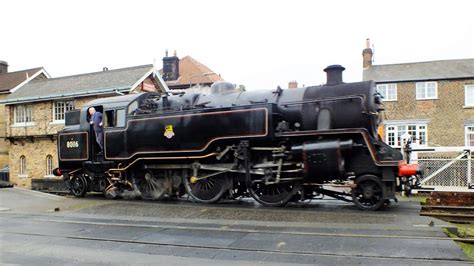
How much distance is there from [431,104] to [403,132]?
95.1 inches

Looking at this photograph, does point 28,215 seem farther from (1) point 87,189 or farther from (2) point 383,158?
(2) point 383,158

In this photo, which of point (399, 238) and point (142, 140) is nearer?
point (399, 238)

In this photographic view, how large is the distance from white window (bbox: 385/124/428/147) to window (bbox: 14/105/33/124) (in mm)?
21002

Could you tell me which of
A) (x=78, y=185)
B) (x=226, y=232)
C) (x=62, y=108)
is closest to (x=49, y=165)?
(x=62, y=108)

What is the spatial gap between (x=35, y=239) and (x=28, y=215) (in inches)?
112

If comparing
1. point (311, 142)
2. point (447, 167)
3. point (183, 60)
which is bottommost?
point (447, 167)

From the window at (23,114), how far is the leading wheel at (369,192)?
18.4 metres

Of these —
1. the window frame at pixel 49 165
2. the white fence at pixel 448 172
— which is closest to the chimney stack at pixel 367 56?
the white fence at pixel 448 172

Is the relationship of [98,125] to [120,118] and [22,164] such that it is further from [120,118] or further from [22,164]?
[22,164]

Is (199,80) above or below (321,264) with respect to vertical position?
above

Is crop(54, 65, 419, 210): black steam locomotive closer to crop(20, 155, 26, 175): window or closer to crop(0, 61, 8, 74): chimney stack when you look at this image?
crop(20, 155, 26, 175): window

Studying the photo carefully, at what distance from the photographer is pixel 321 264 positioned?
470 centimetres

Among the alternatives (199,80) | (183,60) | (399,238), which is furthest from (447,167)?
(183,60)

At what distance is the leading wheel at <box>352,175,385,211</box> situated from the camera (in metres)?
8.36
